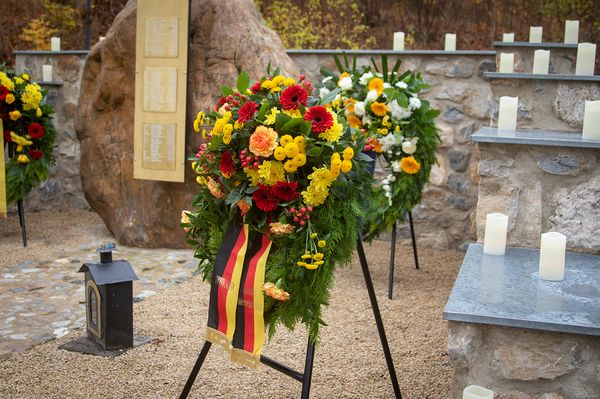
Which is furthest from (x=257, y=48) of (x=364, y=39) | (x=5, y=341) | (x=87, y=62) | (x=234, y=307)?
(x=364, y=39)

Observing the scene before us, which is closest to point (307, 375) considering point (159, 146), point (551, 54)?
Result: point (159, 146)

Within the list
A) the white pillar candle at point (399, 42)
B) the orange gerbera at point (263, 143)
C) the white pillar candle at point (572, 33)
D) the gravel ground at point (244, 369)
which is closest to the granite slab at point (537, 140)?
the gravel ground at point (244, 369)

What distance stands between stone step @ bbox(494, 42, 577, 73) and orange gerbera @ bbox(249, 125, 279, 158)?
3.16 metres

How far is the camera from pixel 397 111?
399 centimetres

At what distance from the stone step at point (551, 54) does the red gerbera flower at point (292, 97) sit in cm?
301

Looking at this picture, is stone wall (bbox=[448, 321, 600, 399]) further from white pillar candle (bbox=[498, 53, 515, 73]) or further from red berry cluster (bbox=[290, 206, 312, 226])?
white pillar candle (bbox=[498, 53, 515, 73])

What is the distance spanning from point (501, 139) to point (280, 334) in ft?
4.79

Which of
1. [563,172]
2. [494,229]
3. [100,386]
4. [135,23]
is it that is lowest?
[100,386]

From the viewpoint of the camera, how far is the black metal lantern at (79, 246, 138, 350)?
314 centimetres

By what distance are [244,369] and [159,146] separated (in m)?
2.30

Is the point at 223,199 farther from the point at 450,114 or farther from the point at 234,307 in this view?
the point at 450,114

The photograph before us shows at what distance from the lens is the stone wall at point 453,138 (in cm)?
512

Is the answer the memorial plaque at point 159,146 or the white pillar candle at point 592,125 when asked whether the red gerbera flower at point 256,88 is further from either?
the memorial plaque at point 159,146

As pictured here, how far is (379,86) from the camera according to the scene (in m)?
3.96
